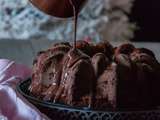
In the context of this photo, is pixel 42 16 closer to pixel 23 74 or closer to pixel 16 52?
pixel 16 52

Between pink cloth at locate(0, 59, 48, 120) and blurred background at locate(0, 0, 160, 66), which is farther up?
pink cloth at locate(0, 59, 48, 120)

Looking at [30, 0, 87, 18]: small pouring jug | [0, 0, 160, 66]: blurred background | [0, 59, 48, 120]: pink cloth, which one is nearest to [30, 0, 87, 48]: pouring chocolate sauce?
[30, 0, 87, 18]: small pouring jug

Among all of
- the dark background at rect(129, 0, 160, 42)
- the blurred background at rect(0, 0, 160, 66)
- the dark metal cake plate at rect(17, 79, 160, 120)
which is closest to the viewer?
the dark metal cake plate at rect(17, 79, 160, 120)

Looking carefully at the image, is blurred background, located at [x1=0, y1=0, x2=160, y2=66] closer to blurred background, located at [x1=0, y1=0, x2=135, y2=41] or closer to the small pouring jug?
blurred background, located at [x1=0, y1=0, x2=135, y2=41]

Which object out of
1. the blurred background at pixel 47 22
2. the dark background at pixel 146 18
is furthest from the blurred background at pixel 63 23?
the dark background at pixel 146 18

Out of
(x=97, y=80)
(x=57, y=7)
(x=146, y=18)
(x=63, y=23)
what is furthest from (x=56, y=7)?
(x=146, y=18)
